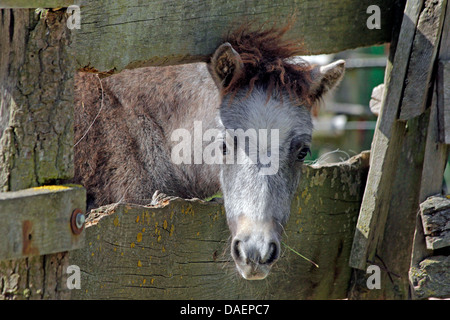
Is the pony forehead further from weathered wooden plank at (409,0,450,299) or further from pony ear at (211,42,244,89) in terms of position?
weathered wooden plank at (409,0,450,299)

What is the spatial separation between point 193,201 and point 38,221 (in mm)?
1299

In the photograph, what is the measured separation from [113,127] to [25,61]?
1.61 m

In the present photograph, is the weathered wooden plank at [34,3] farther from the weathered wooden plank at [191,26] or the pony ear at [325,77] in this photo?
the pony ear at [325,77]

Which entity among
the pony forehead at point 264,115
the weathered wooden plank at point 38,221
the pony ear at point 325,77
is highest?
the pony ear at point 325,77

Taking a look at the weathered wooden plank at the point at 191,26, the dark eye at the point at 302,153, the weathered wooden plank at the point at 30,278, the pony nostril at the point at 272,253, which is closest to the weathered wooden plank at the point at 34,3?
the weathered wooden plank at the point at 191,26

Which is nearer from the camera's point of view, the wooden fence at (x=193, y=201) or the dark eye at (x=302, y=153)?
the wooden fence at (x=193, y=201)

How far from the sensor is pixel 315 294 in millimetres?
3840

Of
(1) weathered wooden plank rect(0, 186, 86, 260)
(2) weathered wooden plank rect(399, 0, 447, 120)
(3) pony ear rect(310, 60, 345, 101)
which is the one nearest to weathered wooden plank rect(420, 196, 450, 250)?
(2) weathered wooden plank rect(399, 0, 447, 120)

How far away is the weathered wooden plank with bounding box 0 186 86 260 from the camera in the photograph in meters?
1.83

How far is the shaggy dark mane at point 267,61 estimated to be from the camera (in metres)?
3.07

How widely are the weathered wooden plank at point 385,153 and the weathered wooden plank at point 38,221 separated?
2.01 metres

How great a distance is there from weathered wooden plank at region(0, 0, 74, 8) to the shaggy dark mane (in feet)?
4.06

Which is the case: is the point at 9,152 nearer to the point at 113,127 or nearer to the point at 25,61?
the point at 25,61

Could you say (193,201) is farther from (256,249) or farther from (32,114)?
(32,114)
